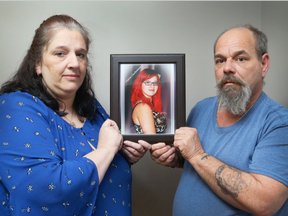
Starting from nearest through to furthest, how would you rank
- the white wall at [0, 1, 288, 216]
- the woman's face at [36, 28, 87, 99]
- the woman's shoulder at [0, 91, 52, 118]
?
the woman's shoulder at [0, 91, 52, 118] → the woman's face at [36, 28, 87, 99] → the white wall at [0, 1, 288, 216]

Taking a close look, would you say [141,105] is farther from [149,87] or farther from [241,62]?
[241,62]

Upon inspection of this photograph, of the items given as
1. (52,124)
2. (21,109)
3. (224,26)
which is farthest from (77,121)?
(224,26)

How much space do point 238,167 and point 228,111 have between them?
321 mm

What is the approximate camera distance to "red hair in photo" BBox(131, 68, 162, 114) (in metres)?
1.35

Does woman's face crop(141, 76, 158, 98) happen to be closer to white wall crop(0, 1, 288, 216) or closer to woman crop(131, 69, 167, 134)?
woman crop(131, 69, 167, 134)

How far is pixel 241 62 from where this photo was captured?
131 centimetres

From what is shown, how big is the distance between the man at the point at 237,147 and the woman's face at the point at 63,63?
53 cm

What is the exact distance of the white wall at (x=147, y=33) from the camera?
2.09 meters

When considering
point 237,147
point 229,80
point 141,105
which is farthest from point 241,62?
point 141,105

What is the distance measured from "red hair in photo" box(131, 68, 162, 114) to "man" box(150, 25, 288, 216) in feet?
0.56

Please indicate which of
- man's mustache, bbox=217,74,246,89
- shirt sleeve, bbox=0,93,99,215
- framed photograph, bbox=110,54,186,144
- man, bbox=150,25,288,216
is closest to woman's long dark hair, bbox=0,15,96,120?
shirt sleeve, bbox=0,93,99,215

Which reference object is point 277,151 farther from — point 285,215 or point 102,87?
point 102,87

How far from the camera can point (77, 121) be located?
138 cm

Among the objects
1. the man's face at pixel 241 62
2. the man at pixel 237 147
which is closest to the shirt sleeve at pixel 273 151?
the man at pixel 237 147
